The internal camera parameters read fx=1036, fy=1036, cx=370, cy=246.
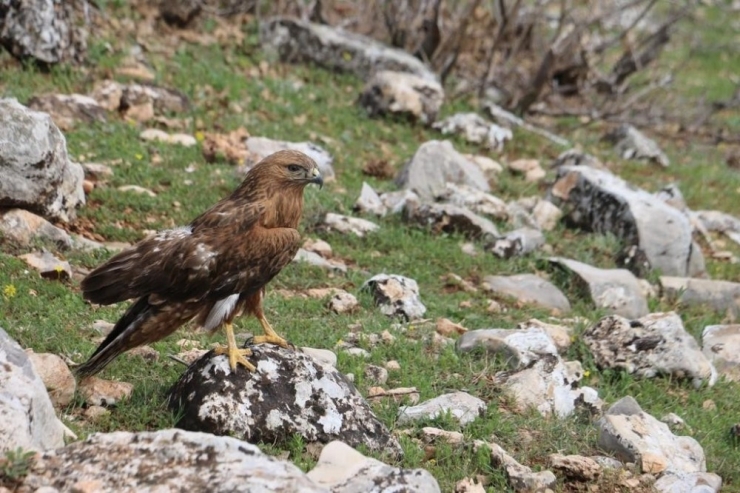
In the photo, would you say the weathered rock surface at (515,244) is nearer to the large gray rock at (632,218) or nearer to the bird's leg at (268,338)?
the large gray rock at (632,218)

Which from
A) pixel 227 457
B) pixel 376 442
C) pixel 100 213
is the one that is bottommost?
pixel 100 213

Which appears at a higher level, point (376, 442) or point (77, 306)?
point (376, 442)

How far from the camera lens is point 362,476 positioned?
4.18 meters

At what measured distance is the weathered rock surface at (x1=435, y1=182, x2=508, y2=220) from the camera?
9.77 meters

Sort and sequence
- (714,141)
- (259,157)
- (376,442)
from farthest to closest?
1. (714,141)
2. (259,157)
3. (376,442)

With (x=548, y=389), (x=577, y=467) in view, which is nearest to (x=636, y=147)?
Result: (x=548, y=389)

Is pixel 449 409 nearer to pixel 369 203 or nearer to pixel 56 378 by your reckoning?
pixel 56 378

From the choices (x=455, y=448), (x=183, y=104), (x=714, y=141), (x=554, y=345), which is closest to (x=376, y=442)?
(x=455, y=448)

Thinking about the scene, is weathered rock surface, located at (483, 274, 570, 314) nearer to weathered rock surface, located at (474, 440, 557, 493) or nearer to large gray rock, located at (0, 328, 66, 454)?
weathered rock surface, located at (474, 440, 557, 493)

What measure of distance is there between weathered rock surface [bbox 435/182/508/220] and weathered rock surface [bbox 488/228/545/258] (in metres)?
0.52

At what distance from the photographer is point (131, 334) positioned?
5086mm

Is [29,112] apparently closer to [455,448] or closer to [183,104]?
[183,104]

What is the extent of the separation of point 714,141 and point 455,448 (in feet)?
35.3

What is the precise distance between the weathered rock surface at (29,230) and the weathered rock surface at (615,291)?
161 inches
